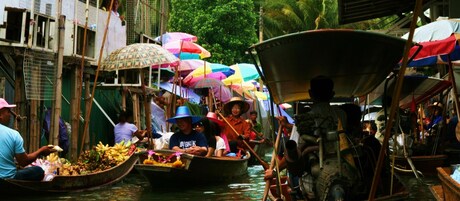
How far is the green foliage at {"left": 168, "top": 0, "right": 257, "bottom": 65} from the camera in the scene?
101 feet

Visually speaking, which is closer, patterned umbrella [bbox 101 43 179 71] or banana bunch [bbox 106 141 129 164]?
banana bunch [bbox 106 141 129 164]

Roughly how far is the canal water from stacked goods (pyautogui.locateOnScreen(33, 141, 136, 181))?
38 centimetres

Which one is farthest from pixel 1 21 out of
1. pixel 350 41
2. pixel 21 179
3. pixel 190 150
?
pixel 350 41

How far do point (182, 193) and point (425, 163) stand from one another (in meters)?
4.24

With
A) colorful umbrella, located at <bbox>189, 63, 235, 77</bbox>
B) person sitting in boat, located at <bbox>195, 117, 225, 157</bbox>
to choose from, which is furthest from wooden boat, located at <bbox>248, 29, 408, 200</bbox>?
colorful umbrella, located at <bbox>189, 63, 235, 77</bbox>

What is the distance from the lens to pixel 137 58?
13320 millimetres

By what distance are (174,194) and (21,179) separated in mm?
2716

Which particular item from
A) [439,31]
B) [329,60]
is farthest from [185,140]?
[329,60]

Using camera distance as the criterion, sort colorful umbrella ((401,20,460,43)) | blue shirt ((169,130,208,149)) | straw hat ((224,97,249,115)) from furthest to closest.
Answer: straw hat ((224,97,249,115)) → blue shirt ((169,130,208,149)) → colorful umbrella ((401,20,460,43))

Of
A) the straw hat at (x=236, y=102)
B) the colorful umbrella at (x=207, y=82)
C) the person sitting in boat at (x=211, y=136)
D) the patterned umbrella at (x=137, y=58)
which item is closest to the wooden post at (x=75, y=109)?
the patterned umbrella at (x=137, y=58)

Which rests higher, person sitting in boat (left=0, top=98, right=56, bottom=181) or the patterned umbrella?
the patterned umbrella

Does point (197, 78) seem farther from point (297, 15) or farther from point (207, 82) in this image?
point (297, 15)

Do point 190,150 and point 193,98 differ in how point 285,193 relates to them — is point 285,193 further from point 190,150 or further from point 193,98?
point 193,98

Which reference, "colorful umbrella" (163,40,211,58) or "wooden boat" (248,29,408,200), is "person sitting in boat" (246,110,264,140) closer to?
"colorful umbrella" (163,40,211,58)
